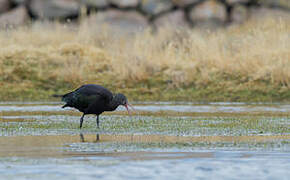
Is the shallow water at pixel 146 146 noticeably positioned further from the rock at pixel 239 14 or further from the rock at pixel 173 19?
the rock at pixel 239 14

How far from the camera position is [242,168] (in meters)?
8.70

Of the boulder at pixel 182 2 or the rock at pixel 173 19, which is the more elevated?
the boulder at pixel 182 2

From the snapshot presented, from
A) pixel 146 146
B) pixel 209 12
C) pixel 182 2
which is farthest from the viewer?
pixel 182 2

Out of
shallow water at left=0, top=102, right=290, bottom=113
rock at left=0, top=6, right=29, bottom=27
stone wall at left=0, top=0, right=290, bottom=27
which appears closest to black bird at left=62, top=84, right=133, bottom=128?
shallow water at left=0, top=102, right=290, bottom=113

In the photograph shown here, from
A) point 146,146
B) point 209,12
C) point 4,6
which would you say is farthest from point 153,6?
point 146,146

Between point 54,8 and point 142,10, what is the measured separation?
11.1 feet

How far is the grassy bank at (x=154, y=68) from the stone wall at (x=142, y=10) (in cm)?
502

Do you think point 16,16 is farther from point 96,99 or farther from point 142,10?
point 96,99

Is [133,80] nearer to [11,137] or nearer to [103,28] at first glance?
[103,28]

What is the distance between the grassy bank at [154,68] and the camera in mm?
19422

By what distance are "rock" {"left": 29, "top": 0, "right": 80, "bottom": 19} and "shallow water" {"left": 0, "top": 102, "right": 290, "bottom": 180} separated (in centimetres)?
1232

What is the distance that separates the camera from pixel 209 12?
28797 mm

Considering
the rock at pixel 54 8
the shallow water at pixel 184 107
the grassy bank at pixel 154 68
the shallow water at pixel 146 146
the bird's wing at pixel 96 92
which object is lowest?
the shallow water at pixel 146 146

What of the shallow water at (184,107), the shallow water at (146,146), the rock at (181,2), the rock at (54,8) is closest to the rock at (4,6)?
the rock at (54,8)
